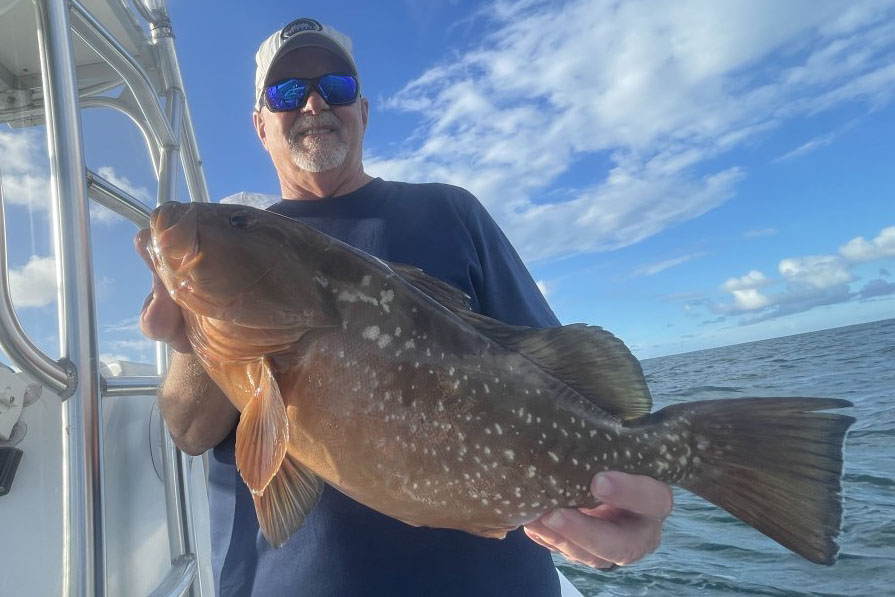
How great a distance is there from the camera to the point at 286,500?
6.88 ft

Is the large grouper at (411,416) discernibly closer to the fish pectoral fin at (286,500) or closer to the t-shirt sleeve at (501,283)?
the fish pectoral fin at (286,500)

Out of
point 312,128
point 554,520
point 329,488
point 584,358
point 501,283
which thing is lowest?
point 554,520

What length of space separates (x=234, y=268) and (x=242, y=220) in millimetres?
212

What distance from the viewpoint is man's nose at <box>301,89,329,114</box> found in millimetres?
3447

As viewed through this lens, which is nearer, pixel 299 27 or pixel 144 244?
A: pixel 144 244

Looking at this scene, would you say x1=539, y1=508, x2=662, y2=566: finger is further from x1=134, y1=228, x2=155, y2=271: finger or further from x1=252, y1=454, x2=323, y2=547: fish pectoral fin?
x1=134, y1=228, x2=155, y2=271: finger

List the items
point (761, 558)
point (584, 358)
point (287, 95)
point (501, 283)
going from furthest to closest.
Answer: point (761, 558)
point (287, 95)
point (501, 283)
point (584, 358)

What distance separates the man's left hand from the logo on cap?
3.33m

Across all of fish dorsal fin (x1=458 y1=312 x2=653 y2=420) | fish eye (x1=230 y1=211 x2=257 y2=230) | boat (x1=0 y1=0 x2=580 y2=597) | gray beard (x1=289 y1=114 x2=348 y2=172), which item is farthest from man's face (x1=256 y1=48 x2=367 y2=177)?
fish dorsal fin (x1=458 y1=312 x2=653 y2=420)

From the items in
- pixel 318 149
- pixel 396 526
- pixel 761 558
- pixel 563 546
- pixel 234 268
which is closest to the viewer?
pixel 234 268

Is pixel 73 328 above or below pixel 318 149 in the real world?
below

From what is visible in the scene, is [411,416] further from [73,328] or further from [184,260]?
[73,328]

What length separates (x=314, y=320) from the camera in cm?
204

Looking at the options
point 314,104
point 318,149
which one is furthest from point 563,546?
point 314,104
